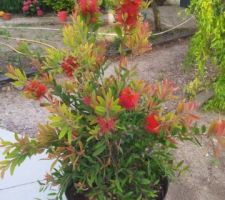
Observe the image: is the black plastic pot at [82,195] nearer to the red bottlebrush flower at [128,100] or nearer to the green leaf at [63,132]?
the green leaf at [63,132]

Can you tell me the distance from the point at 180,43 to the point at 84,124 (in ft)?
16.1

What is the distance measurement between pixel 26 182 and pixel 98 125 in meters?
1.27

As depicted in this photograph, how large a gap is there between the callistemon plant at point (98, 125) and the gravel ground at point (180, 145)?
0.76 meters

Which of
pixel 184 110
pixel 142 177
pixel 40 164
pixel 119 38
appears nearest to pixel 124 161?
pixel 142 177

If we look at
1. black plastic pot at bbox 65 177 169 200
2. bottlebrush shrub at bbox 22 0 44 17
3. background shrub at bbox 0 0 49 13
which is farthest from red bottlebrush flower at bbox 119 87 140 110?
background shrub at bbox 0 0 49 13

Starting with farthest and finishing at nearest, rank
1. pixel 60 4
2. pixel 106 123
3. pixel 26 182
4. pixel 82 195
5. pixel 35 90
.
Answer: pixel 60 4
pixel 26 182
pixel 82 195
pixel 35 90
pixel 106 123

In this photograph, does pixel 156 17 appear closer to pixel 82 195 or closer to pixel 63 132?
pixel 82 195

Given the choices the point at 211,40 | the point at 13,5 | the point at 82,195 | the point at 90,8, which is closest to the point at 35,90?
the point at 90,8

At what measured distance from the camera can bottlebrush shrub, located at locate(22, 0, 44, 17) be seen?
855 cm

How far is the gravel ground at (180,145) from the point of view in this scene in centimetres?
298

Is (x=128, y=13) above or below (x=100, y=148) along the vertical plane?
above

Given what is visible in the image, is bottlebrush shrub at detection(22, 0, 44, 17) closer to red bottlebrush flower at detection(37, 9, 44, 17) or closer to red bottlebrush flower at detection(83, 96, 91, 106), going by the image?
red bottlebrush flower at detection(37, 9, 44, 17)

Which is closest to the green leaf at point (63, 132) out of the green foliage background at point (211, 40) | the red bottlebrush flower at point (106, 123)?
the red bottlebrush flower at point (106, 123)

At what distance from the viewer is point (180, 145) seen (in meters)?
3.57
